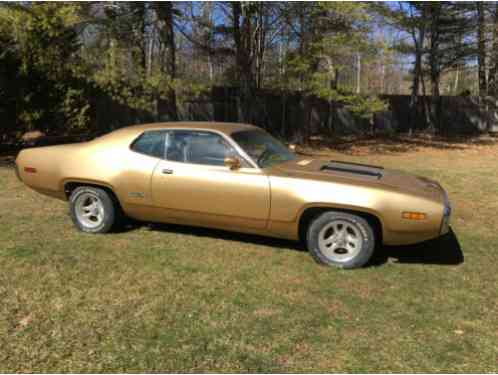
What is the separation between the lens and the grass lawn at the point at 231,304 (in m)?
3.16

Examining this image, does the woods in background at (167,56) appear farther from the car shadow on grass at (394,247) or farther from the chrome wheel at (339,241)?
the chrome wheel at (339,241)

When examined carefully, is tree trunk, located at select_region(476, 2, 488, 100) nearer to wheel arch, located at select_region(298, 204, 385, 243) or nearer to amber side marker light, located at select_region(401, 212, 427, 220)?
wheel arch, located at select_region(298, 204, 385, 243)

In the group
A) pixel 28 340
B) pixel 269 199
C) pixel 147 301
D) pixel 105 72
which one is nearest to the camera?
pixel 28 340

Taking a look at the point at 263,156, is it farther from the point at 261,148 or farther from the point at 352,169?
the point at 352,169

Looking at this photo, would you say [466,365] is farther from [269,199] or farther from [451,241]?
[451,241]

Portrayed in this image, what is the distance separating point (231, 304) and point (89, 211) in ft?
8.63

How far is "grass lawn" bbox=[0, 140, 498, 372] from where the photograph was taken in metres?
3.16

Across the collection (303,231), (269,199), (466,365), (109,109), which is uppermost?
(109,109)

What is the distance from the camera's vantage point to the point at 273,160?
17.3 ft

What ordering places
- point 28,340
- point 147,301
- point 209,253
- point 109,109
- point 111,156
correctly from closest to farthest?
point 28,340 → point 147,301 → point 209,253 → point 111,156 → point 109,109

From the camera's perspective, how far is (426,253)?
207 inches

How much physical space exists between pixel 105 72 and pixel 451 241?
373 inches

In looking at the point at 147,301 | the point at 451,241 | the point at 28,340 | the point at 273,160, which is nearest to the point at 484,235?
the point at 451,241

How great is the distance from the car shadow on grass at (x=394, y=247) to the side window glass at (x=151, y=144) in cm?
108
